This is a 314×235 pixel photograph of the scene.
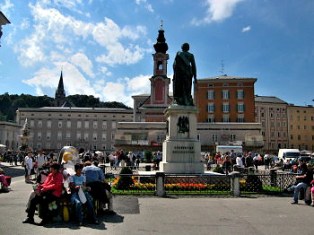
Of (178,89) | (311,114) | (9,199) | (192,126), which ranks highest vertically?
(311,114)

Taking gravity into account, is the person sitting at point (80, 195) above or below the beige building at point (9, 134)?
below

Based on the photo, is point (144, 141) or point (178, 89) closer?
point (178, 89)

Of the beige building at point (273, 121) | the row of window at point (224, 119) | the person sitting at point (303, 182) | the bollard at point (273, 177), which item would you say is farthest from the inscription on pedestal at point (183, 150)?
the beige building at point (273, 121)

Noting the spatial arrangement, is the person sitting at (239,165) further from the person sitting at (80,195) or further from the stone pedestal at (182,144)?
the person sitting at (80,195)

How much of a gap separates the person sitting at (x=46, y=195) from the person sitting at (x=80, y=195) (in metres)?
0.35

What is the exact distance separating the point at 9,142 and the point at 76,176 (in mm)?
111634

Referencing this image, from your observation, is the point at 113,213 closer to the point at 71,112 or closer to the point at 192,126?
the point at 192,126

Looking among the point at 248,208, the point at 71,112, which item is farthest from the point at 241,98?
the point at 248,208

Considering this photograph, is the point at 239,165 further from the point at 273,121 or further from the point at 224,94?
the point at 273,121

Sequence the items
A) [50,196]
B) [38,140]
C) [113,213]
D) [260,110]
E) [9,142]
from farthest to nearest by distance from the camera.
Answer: [38,140] < [9,142] < [260,110] < [113,213] < [50,196]

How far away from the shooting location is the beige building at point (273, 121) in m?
Result: 105

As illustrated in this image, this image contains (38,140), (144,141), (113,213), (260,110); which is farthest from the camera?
(38,140)

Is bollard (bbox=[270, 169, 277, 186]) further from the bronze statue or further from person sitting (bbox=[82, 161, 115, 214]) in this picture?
person sitting (bbox=[82, 161, 115, 214])

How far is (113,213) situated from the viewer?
35.9 ft
